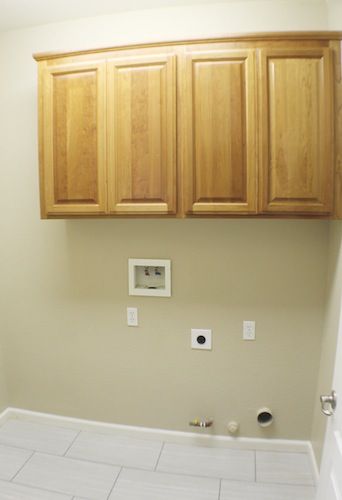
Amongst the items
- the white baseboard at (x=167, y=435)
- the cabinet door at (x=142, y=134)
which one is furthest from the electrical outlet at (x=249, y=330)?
the cabinet door at (x=142, y=134)

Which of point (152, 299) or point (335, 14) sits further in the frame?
point (152, 299)

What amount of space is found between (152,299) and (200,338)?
391mm

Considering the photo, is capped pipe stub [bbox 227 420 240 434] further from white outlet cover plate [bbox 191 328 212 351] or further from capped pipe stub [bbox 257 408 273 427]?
white outlet cover plate [bbox 191 328 212 351]

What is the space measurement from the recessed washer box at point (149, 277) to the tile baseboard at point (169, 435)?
929mm

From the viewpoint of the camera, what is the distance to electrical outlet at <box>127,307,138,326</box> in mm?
2127

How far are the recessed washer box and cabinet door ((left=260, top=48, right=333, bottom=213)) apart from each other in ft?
2.50

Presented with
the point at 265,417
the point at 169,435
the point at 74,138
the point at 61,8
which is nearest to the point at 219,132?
the point at 74,138

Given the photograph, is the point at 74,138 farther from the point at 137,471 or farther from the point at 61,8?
the point at 137,471

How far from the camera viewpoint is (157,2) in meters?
1.89

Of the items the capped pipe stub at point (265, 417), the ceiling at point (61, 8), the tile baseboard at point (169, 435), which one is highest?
the ceiling at point (61, 8)

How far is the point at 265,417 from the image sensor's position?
2031 millimetres

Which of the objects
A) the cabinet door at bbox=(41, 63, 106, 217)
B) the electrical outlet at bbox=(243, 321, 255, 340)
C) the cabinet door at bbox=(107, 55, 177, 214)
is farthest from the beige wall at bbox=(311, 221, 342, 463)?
the cabinet door at bbox=(41, 63, 106, 217)

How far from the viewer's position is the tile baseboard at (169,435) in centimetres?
202

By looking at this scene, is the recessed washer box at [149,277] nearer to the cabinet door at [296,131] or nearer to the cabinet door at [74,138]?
the cabinet door at [74,138]
